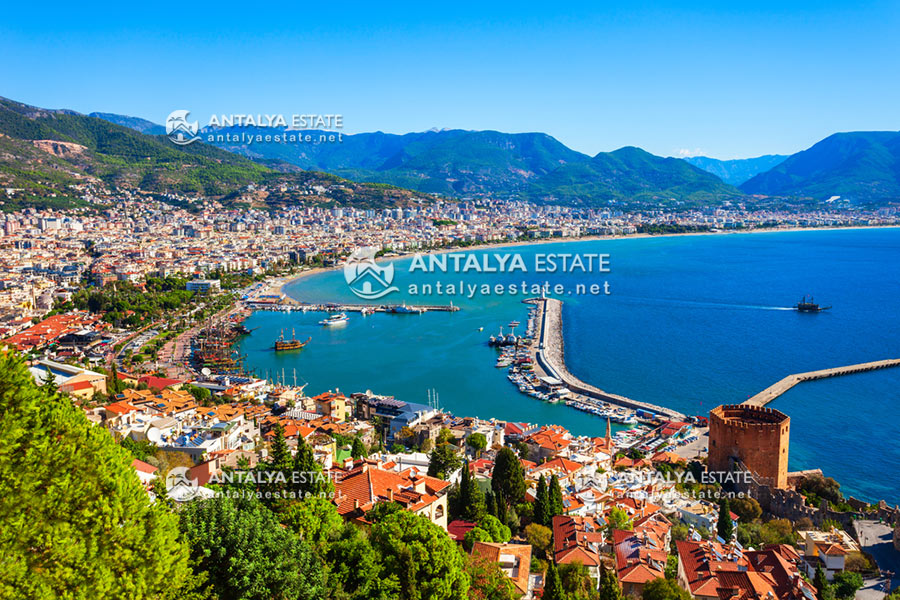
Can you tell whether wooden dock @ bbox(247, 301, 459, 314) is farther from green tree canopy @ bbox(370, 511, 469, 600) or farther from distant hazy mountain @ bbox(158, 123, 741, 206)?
distant hazy mountain @ bbox(158, 123, 741, 206)

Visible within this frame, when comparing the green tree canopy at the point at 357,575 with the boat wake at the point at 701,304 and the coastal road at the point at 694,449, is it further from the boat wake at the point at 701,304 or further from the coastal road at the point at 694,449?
the boat wake at the point at 701,304

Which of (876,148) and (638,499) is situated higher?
(876,148)

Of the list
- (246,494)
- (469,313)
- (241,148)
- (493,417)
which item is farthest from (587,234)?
(241,148)

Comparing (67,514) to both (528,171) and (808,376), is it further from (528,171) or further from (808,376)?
(528,171)

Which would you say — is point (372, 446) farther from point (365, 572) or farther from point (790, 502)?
point (365, 572)
